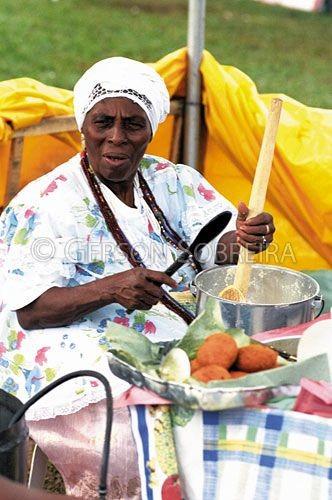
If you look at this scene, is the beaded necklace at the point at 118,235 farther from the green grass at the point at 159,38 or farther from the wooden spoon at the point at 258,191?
the green grass at the point at 159,38

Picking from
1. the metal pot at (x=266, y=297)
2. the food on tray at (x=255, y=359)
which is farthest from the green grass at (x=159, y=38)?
the food on tray at (x=255, y=359)

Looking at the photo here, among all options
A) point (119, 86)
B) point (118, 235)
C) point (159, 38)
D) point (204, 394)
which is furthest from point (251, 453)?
point (159, 38)

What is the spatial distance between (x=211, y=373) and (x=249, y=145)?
2.30m

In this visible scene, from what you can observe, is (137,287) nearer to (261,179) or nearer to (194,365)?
(261,179)

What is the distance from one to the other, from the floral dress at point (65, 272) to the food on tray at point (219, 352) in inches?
24.9

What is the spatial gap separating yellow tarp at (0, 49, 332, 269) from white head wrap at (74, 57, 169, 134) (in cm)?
94

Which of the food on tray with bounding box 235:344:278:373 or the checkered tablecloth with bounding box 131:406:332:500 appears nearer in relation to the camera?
the checkered tablecloth with bounding box 131:406:332:500

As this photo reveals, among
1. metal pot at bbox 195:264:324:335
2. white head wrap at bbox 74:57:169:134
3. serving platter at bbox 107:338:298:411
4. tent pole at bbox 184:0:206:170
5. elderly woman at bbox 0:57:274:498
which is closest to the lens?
serving platter at bbox 107:338:298:411

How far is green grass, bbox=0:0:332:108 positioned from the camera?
972 cm

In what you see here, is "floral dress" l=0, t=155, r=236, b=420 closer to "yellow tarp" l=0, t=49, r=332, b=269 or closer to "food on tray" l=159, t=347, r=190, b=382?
"food on tray" l=159, t=347, r=190, b=382

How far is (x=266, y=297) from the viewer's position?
3.12 m

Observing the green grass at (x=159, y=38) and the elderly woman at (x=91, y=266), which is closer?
the elderly woman at (x=91, y=266)

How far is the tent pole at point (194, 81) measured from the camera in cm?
457

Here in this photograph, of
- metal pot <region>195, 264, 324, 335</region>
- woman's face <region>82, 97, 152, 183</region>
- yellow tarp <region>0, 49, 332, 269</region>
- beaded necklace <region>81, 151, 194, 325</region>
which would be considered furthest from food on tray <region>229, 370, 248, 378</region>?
yellow tarp <region>0, 49, 332, 269</region>
